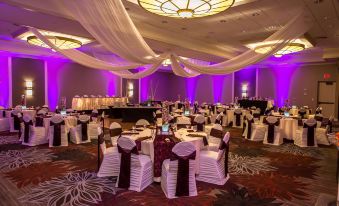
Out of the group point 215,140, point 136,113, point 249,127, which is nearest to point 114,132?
point 215,140

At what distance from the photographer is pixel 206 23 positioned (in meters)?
6.93

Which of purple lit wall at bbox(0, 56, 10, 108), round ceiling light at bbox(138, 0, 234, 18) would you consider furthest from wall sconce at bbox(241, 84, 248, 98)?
purple lit wall at bbox(0, 56, 10, 108)

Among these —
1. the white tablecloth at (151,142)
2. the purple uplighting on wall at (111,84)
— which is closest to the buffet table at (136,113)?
the purple uplighting on wall at (111,84)

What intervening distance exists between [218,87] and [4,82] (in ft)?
37.8

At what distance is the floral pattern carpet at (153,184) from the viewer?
3.45 m

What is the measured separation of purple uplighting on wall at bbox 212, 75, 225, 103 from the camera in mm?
15691

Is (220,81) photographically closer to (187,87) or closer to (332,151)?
(187,87)

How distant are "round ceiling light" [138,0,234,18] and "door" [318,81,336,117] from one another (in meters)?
11.7

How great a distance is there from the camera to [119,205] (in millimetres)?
3271

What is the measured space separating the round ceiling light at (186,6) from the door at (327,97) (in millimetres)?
11730

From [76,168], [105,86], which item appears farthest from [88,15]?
[105,86]

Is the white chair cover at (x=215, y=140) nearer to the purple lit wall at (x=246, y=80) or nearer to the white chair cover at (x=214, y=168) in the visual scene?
the white chair cover at (x=214, y=168)

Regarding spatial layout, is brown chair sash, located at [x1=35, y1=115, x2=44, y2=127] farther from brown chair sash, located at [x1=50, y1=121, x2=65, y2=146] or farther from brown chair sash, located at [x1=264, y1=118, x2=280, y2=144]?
brown chair sash, located at [x1=264, y1=118, x2=280, y2=144]

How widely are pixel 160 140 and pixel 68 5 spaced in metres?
2.31
